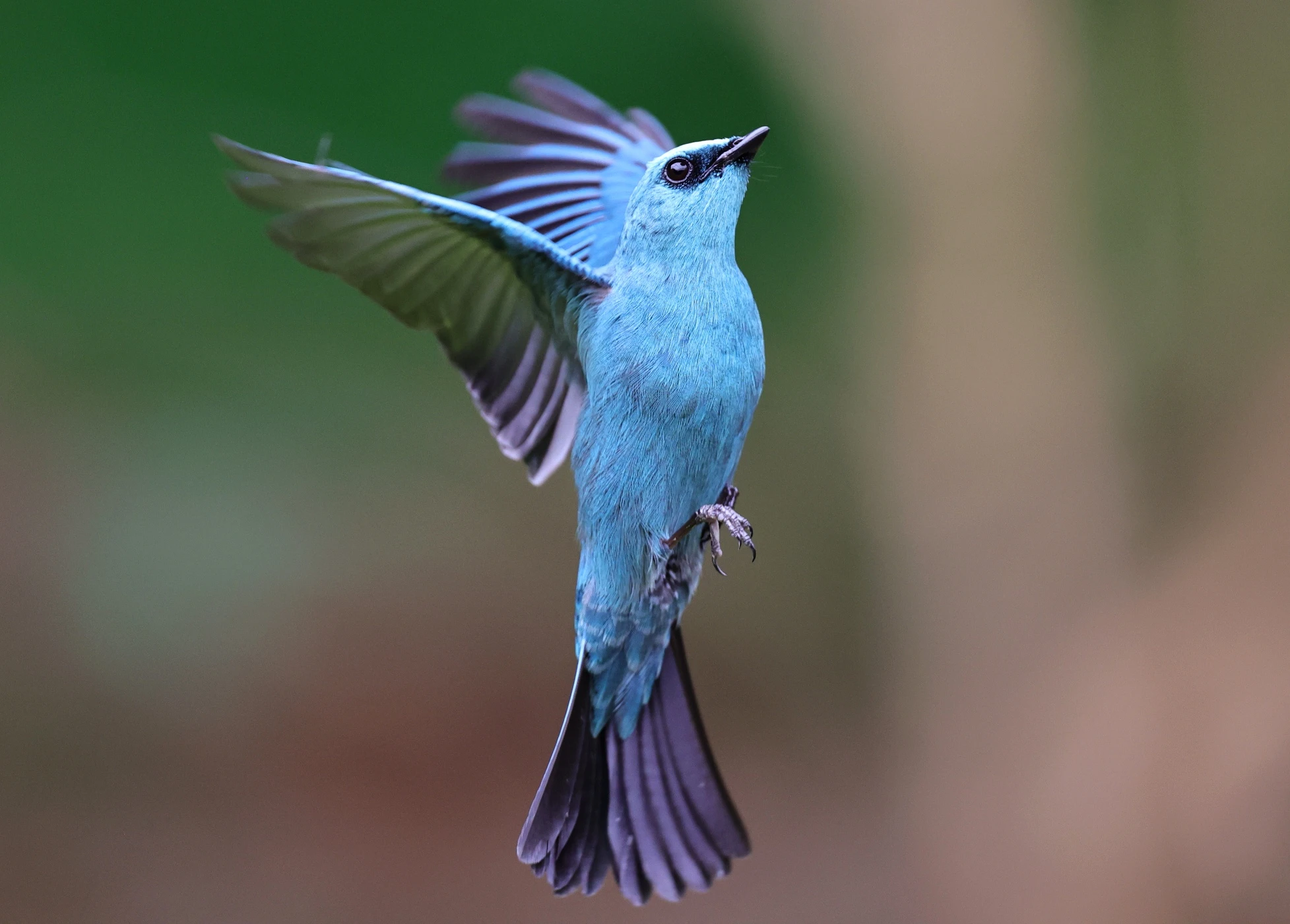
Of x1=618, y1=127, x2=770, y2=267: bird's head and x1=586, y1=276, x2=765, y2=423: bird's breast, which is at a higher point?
x1=618, y1=127, x2=770, y2=267: bird's head

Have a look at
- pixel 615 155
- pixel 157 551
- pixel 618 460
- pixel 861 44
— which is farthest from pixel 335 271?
pixel 157 551

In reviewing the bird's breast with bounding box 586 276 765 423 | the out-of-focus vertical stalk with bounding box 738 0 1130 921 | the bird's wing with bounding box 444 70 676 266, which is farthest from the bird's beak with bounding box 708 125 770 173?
the out-of-focus vertical stalk with bounding box 738 0 1130 921

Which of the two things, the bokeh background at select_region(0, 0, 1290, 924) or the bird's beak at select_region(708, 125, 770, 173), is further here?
the bokeh background at select_region(0, 0, 1290, 924)

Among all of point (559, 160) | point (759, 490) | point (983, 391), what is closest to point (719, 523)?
point (559, 160)

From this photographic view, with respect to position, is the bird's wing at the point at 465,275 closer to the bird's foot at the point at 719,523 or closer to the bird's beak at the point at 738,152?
the bird's beak at the point at 738,152

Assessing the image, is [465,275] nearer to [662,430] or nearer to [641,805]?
[662,430]

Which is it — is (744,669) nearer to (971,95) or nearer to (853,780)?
(853,780)

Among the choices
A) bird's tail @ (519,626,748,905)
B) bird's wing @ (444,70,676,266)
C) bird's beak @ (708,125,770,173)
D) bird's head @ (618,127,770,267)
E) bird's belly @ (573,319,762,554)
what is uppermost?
bird's wing @ (444,70,676,266)

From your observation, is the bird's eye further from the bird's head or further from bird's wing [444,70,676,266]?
bird's wing [444,70,676,266]
